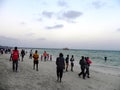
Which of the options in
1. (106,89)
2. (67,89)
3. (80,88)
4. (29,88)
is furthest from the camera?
(106,89)

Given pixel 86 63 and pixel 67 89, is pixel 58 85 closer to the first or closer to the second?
pixel 67 89

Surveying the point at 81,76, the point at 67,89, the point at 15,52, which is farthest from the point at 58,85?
the point at 81,76

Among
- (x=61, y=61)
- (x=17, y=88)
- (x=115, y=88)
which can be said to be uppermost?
(x=61, y=61)

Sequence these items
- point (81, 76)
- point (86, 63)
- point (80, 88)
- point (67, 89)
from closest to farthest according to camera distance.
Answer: point (67, 89), point (80, 88), point (86, 63), point (81, 76)

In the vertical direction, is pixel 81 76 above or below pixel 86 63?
below

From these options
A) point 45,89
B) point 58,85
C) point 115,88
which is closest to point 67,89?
point 58,85

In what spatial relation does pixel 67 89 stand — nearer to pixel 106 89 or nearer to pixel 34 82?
pixel 34 82

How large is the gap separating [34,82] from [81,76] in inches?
252

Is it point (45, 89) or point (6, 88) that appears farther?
point (45, 89)

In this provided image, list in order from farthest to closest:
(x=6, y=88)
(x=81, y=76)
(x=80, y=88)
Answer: (x=81, y=76) → (x=80, y=88) → (x=6, y=88)

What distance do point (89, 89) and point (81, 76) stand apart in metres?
4.56

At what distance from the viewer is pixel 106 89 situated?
1239cm

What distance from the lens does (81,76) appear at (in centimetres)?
1623

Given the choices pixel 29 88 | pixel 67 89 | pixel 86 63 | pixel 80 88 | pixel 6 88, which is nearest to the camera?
pixel 6 88
